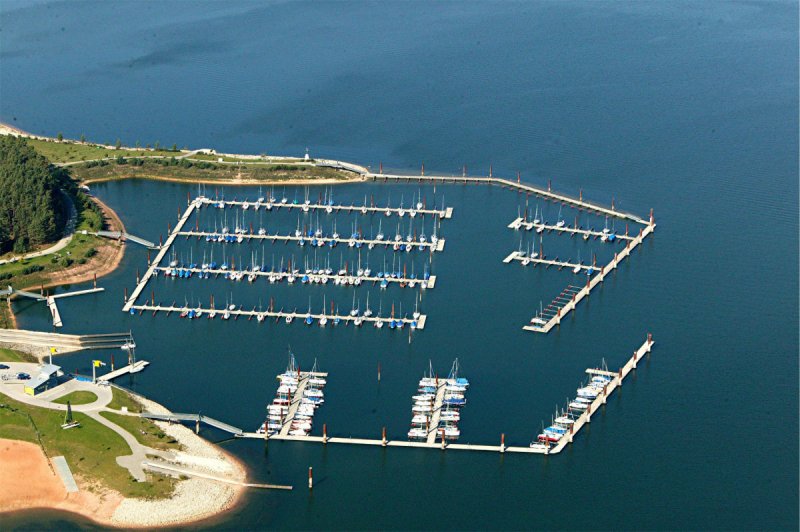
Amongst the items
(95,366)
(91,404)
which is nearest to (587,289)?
(95,366)

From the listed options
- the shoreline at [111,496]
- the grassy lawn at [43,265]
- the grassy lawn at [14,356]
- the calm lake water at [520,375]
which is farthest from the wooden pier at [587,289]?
the grassy lawn at [43,265]

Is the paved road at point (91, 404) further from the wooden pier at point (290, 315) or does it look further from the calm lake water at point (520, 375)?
the wooden pier at point (290, 315)

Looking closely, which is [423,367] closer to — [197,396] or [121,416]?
[197,396]

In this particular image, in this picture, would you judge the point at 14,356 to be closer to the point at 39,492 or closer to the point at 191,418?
the point at 191,418

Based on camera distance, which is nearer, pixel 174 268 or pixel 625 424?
pixel 625 424

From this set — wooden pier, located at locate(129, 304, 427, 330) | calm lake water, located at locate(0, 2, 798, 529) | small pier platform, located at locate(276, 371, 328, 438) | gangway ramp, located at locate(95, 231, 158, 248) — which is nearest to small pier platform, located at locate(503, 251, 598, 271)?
calm lake water, located at locate(0, 2, 798, 529)

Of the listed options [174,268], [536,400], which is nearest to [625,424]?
[536,400]

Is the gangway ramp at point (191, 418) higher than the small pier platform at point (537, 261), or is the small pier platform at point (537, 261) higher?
the small pier platform at point (537, 261)
